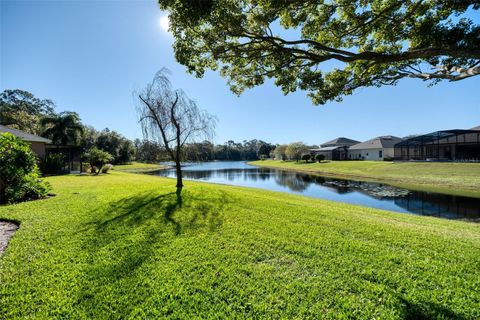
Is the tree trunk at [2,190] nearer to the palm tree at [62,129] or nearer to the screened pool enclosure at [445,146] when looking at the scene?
the palm tree at [62,129]

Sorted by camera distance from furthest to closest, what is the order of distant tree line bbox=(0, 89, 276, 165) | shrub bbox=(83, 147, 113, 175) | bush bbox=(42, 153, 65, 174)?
shrub bbox=(83, 147, 113, 175)
bush bbox=(42, 153, 65, 174)
distant tree line bbox=(0, 89, 276, 165)

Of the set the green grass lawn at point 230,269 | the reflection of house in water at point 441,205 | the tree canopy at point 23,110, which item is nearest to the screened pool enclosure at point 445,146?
the reflection of house in water at point 441,205

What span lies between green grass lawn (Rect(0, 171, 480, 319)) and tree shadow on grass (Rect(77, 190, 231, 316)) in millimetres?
27

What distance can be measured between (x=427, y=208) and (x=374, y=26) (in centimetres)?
1099

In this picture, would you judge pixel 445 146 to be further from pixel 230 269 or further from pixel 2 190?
pixel 2 190

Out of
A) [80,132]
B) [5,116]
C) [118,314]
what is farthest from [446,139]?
[5,116]

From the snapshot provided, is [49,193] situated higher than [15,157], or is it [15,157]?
[15,157]

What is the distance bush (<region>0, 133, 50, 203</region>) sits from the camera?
23.7 ft

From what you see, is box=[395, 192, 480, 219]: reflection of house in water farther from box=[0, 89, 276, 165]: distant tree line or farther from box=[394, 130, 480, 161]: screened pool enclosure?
box=[394, 130, 480, 161]: screened pool enclosure

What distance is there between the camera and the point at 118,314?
2.39 m

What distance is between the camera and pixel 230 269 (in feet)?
10.5

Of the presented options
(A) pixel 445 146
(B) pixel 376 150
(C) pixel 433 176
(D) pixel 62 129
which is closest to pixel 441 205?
(C) pixel 433 176

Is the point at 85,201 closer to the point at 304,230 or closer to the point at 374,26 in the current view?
the point at 304,230

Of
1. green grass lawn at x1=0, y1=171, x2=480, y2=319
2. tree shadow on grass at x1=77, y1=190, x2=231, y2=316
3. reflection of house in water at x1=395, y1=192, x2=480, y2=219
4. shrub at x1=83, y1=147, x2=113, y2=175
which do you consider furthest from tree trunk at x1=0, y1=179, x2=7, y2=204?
reflection of house in water at x1=395, y1=192, x2=480, y2=219
